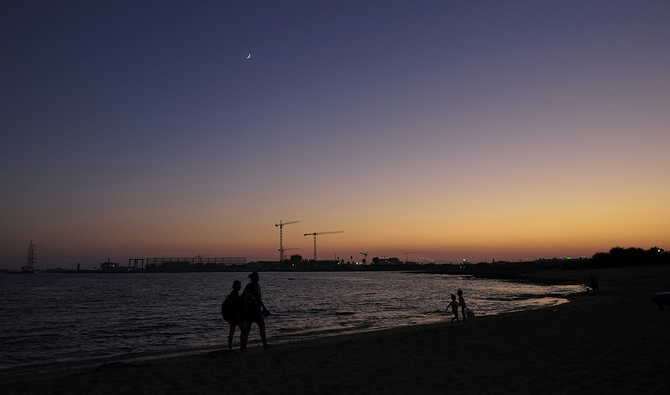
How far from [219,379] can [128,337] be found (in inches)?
584

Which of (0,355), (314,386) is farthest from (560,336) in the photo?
(0,355)

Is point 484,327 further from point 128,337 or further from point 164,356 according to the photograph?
point 128,337

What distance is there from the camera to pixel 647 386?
6.72 metres

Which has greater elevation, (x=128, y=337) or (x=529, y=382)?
(x=529, y=382)

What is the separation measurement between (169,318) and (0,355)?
13015 mm

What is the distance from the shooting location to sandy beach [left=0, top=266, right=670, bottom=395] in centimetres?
748

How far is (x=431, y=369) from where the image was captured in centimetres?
909

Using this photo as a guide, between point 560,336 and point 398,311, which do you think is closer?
point 560,336

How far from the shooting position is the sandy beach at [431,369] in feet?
24.6

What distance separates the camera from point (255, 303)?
12.0 meters

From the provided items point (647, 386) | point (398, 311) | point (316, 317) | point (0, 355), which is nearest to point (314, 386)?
point (647, 386)

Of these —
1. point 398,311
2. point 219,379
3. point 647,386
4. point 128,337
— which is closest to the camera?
point 647,386

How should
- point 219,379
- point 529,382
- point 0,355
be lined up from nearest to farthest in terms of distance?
point 529,382, point 219,379, point 0,355

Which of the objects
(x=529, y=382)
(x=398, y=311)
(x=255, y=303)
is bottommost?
(x=398, y=311)
